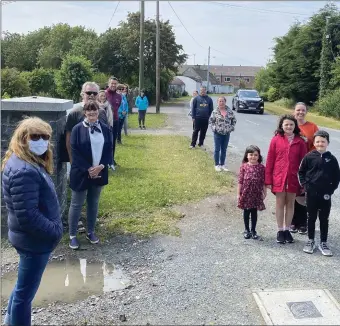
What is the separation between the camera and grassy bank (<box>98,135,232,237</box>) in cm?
628

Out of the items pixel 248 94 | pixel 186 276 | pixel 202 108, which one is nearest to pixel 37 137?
pixel 186 276

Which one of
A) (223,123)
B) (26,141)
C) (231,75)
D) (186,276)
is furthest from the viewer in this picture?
(231,75)

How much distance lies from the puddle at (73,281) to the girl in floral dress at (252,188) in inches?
73.5

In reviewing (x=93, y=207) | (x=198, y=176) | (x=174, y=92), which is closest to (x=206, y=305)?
(x=93, y=207)

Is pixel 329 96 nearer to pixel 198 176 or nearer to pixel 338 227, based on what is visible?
pixel 198 176

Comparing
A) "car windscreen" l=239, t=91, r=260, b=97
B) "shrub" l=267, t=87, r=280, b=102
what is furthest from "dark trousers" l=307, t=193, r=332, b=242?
"shrub" l=267, t=87, r=280, b=102

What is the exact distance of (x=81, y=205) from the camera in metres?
5.49

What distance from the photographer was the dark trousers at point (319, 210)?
523 centimetres

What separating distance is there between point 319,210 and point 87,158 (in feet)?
9.18

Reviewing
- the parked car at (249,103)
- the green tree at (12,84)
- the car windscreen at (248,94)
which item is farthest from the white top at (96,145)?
the car windscreen at (248,94)

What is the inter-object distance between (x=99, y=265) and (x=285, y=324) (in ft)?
7.21

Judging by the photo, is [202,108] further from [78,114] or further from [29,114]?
[29,114]

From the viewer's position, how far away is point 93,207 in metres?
5.57

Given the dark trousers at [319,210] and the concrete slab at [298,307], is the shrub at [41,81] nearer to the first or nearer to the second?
the dark trousers at [319,210]
